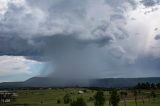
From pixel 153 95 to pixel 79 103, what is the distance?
8641 cm

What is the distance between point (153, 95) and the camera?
181500 mm

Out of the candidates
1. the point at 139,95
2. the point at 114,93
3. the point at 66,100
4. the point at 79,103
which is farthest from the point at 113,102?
the point at 139,95

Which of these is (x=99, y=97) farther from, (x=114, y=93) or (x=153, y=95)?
(x=153, y=95)

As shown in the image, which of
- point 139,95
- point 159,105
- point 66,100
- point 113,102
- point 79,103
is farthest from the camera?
point 139,95

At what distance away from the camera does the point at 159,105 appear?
138 metres

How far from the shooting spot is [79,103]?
104 meters

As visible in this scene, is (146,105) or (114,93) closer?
(114,93)

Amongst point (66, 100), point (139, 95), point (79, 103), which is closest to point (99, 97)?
point (79, 103)

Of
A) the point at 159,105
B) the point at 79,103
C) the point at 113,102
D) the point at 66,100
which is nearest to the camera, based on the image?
the point at 79,103

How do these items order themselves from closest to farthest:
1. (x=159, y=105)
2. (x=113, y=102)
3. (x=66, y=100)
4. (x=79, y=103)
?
(x=79, y=103) → (x=113, y=102) → (x=159, y=105) → (x=66, y=100)

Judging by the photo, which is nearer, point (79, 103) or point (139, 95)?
point (79, 103)

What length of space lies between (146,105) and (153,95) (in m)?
43.7

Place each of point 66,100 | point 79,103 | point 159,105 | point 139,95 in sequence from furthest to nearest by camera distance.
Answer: point 139,95 < point 66,100 < point 159,105 < point 79,103

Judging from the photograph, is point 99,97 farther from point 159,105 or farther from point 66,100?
point 66,100
